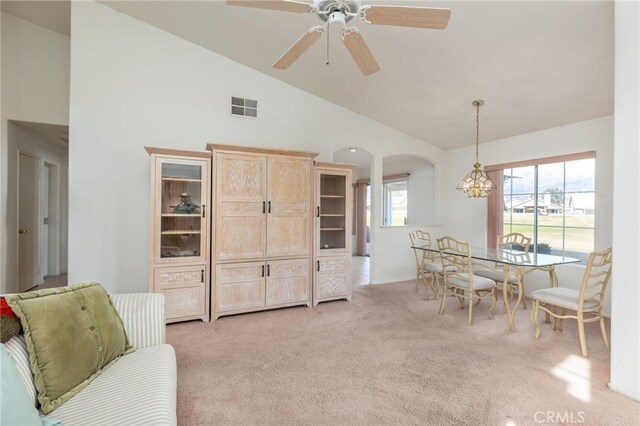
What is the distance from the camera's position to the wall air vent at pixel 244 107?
4086 mm

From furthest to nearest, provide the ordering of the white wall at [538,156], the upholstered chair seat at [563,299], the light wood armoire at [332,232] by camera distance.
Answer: the light wood armoire at [332,232] → the white wall at [538,156] → the upholstered chair seat at [563,299]

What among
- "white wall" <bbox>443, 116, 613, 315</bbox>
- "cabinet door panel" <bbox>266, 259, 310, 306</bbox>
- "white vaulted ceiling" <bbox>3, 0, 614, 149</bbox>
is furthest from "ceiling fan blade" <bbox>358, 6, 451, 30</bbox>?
"white wall" <bbox>443, 116, 613, 315</bbox>

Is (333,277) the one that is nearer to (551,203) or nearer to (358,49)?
(358,49)

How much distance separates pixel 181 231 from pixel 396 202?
5854mm

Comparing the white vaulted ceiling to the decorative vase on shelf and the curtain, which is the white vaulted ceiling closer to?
the curtain

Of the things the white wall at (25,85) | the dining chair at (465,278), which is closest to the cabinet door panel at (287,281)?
the dining chair at (465,278)

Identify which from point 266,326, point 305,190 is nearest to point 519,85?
point 305,190

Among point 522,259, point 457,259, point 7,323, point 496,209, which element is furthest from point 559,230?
point 7,323

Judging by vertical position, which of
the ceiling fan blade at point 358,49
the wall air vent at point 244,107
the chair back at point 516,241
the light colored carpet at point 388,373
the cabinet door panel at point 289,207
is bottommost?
the light colored carpet at point 388,373

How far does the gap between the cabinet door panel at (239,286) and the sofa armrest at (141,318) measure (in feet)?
4.25

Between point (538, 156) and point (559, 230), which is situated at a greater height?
point (538, 156)

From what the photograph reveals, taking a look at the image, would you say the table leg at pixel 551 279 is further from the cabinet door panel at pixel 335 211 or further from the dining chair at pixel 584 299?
the cabinet door panel at pixel 335 211

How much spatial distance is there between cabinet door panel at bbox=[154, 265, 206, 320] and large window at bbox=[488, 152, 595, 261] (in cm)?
432

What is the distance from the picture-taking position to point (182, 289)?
10.6 feet
